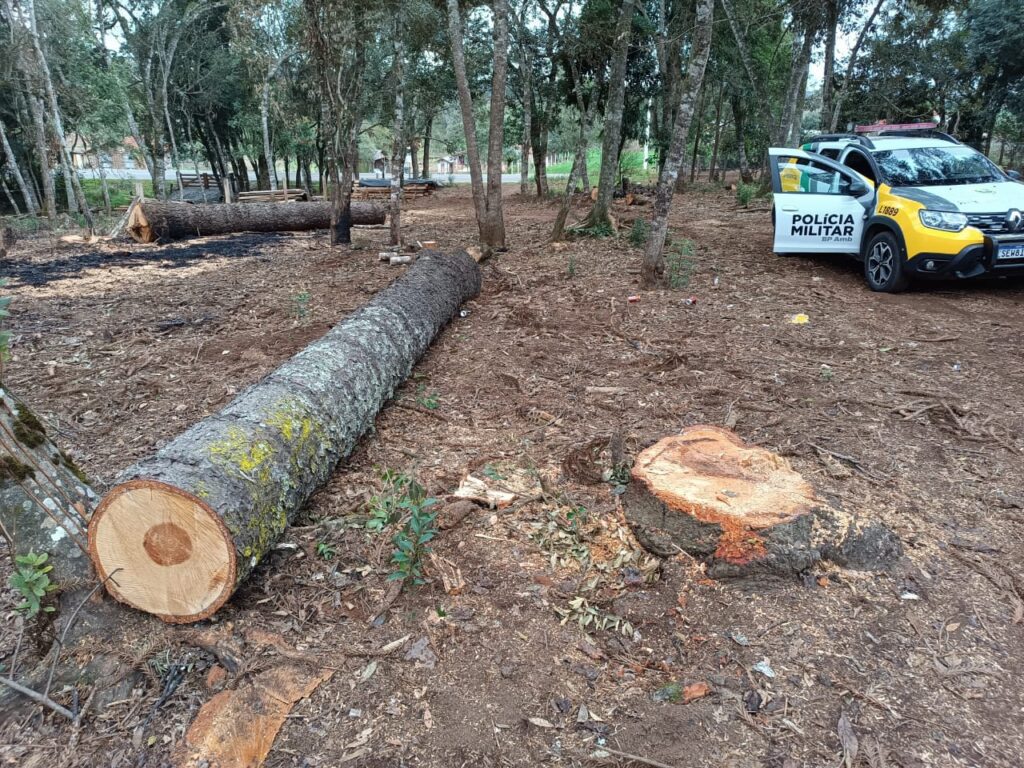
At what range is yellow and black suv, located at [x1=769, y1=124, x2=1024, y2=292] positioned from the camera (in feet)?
21.6

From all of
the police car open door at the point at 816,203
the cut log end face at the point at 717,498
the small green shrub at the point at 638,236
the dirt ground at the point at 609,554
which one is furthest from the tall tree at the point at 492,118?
the cut log end face at the point at 717,498

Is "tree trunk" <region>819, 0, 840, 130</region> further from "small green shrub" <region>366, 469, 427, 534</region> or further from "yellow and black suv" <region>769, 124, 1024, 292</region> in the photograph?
"small green shrub" <region>366, 469, 427, 534</region>

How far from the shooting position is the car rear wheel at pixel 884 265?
285 inches

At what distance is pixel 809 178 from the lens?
835cm

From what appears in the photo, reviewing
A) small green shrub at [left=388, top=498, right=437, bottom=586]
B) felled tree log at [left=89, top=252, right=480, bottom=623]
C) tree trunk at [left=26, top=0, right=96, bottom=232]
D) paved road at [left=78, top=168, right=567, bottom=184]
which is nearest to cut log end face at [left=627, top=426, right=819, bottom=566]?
small green shrub at [left=388, top=498, right=437, bottom=586]

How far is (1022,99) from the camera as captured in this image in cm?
2155

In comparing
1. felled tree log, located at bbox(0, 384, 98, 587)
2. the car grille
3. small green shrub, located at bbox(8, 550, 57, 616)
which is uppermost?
the car grille

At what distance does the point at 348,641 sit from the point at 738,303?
645cm

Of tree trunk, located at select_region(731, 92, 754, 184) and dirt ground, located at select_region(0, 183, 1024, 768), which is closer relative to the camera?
dirt ground, located at select_region(0, 183, 1024, 768)

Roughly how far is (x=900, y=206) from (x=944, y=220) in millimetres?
547

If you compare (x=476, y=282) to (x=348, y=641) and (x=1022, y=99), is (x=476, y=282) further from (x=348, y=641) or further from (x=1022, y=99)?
(x=1022, y=99)

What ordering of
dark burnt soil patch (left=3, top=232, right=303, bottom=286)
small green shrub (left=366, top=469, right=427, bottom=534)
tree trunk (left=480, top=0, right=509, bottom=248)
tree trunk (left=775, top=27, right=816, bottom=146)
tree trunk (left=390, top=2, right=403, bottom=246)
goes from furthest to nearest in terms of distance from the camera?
1. tree trunk (left=775, top=27, right=816, bottom=146)
2. tree trunk (left=390, top=2, right=403, bottom=246)
3. dark burnt soil patch (left=3, top=232, right=303, bottom=286)
4. tree trunk (left=480, top=0, right=509, bottom=248)
5. small green shrub (left=366, top=469, right=427, bottom=534)

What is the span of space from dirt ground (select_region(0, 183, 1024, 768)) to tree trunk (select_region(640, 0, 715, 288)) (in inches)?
31.5

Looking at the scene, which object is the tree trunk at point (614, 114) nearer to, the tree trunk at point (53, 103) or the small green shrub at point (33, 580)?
the small green shrub at point (33, 580)
